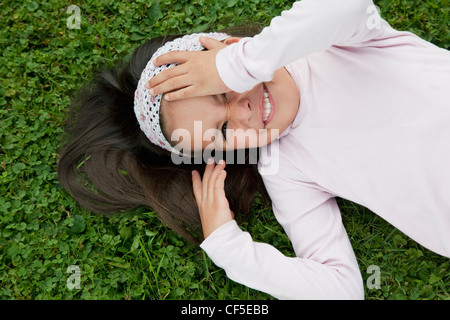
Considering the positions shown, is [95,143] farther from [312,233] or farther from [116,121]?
[312,233]

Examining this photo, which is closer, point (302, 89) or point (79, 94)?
point (302, 89)

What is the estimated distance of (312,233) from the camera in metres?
2.06

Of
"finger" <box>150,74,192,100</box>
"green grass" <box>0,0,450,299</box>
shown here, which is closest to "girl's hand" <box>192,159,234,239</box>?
"green grass" <box>0,0,450,299</box>

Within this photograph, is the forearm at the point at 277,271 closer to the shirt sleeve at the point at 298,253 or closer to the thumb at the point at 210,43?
the shirt sleeve at the point at 298,253

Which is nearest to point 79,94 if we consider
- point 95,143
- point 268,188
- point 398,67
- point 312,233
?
point 95,143

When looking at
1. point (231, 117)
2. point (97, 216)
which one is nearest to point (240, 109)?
point (231, 117)

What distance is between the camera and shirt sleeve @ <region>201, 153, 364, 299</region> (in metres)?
1.96

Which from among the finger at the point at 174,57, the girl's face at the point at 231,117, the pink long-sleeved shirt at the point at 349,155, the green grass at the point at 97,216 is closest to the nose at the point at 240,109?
the girl's face at the point at 231,117

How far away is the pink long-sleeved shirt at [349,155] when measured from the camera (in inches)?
72.3

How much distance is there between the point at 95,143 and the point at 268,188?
89 cm

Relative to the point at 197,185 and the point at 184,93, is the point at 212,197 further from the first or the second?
the point at 184,93

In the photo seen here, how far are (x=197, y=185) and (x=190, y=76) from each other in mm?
667

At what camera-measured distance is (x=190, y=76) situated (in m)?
1.73

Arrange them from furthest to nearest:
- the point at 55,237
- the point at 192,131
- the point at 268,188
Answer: the point at 55,237 → the point at 268,188 → the point at 192,131
